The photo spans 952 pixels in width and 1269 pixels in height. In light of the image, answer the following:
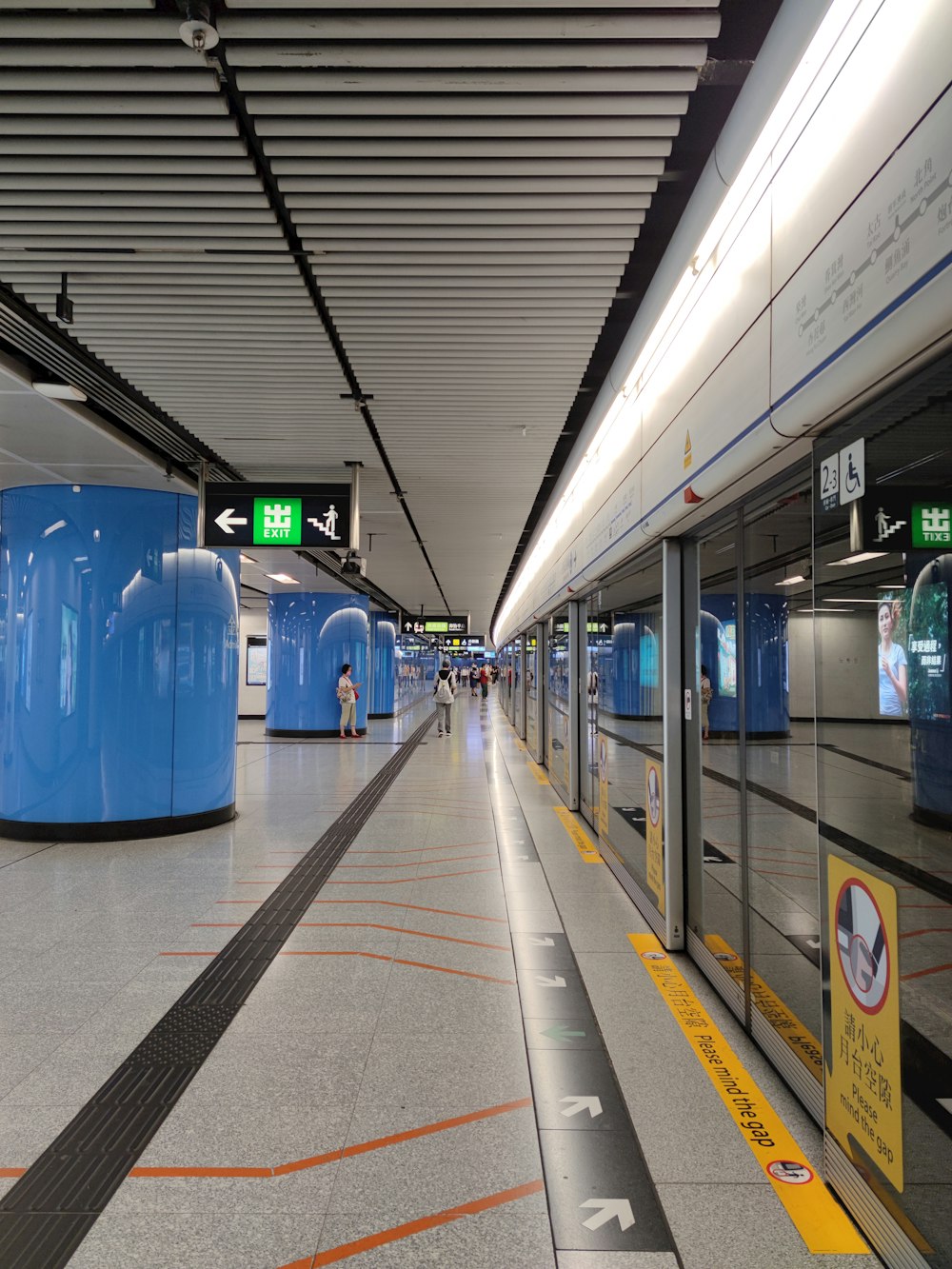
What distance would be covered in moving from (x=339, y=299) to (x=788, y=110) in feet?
6.64

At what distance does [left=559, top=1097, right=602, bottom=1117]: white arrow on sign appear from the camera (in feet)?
8.15

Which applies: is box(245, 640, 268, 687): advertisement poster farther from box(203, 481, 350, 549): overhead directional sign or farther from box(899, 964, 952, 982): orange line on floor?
box(899, 964, 952, 982): orange line on floor

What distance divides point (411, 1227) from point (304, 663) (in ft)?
46.7

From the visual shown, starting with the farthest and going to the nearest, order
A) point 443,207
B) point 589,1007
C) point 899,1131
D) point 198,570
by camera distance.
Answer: point 198,570, point 589,1007, point 443,207, point 899,1131

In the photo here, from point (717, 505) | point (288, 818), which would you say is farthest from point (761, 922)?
point (288, 818)

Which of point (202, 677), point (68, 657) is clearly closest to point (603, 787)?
point (202, 677)

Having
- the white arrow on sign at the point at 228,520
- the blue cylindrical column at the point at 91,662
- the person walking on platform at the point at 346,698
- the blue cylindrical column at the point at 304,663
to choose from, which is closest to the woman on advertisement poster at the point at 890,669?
the white arrow on sign at the point at 228,520

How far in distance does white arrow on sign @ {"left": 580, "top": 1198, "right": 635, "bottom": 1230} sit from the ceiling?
→ 3258mm

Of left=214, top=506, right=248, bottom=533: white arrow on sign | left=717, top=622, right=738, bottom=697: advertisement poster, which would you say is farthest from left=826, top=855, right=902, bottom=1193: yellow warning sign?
left=214, top=506, right=248, bottom=533: white arrow on sign

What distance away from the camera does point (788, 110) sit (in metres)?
2.16

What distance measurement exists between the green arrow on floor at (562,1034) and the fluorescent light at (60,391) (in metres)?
4.27

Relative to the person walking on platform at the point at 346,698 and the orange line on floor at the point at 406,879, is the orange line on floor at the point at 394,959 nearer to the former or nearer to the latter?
the orange line on floor at the point at 406,879

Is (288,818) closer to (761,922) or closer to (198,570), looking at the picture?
(198,570)

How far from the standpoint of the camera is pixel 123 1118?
246 centimetres
